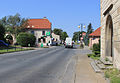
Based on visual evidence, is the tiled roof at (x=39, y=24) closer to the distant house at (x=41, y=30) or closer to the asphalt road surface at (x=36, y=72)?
the distant house at (x=41, y=30)

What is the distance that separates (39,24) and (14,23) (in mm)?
10884

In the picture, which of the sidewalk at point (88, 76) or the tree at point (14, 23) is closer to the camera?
the sidewalk at point (88, 76)

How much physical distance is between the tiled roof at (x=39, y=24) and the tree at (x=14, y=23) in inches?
187

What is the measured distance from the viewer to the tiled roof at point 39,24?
69.4 meters

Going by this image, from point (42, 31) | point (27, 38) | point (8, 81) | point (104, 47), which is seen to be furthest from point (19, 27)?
point (8, 81)

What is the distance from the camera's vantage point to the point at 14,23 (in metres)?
64.2

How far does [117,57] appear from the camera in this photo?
27.2ft

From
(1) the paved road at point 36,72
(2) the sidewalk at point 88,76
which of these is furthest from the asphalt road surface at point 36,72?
(2) the sidewalk at point 88,76

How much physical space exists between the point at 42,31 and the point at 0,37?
28844 millimetres

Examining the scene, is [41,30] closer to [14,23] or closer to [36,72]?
[14,23]

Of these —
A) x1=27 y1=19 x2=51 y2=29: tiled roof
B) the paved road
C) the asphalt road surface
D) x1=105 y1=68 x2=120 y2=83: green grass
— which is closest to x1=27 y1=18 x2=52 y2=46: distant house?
x1=27 y1=19 x2=51 y2=29: tiled roof

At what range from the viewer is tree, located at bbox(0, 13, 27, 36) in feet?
209

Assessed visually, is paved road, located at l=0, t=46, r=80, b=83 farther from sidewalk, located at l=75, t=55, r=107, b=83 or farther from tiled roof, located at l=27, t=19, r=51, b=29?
tiled roof, located at l=27, t=19, r=51, b=29

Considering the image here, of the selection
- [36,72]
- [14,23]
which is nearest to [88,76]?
[36,72]
